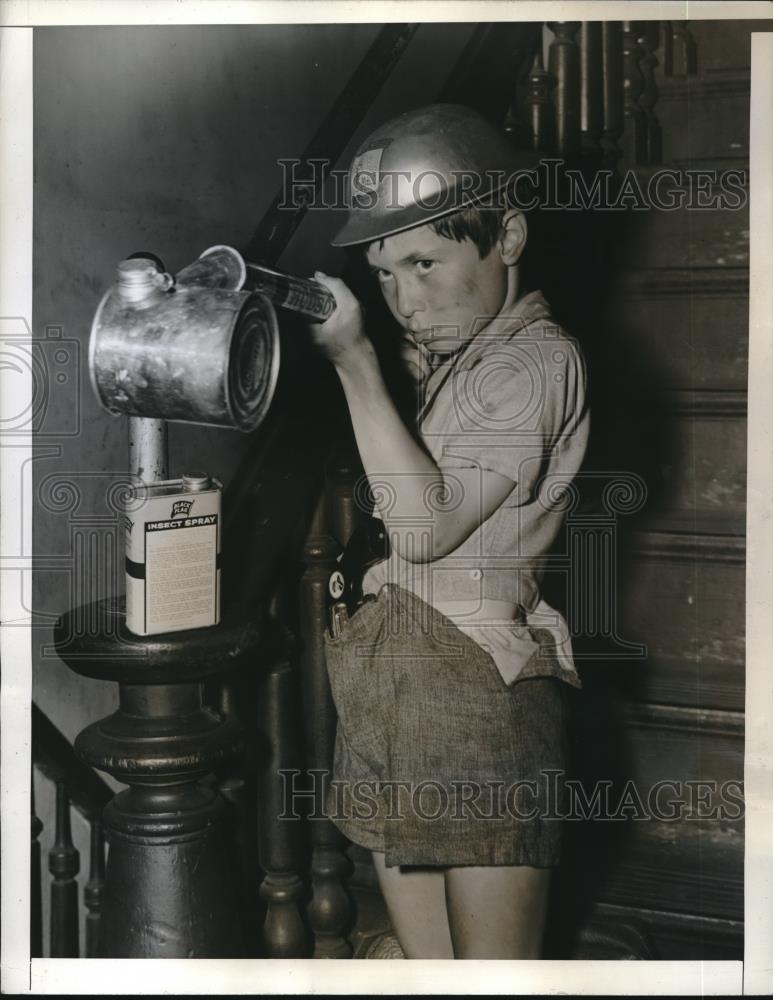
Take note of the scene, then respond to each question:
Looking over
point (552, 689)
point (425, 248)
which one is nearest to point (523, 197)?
point (425, 248)

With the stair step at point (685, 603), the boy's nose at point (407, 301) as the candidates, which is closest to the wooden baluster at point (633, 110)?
the boy's nose at point (407, 301)

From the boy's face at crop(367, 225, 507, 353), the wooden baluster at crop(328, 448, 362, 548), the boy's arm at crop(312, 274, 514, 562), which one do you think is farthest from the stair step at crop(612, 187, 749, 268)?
the wooden baluster at crop(328, 448, 362, 548)

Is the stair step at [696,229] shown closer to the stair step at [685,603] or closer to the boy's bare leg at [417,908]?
the stair step at [685,603]

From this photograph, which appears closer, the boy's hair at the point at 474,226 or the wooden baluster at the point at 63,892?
the boy's hair at the point at 474,226

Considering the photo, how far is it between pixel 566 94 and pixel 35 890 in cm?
159

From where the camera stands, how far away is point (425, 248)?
1883mm

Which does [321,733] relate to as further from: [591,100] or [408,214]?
[591,100]

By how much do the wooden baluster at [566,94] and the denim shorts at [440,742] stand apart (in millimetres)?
774

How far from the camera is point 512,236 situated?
1883 mm

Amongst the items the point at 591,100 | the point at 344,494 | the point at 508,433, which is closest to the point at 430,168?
the point at 591,100

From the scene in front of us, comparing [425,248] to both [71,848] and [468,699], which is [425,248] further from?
[71,848]

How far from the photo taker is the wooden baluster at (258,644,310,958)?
1.96m

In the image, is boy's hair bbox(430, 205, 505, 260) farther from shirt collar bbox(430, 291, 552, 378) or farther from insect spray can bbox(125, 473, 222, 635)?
insect spray can bbox(125, 473, 222, 635)

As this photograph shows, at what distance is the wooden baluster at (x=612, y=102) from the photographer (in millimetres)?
1893
